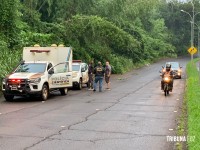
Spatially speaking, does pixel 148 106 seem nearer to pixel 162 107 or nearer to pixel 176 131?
pixel 162 107

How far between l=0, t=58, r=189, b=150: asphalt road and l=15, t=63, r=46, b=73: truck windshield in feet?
4.79

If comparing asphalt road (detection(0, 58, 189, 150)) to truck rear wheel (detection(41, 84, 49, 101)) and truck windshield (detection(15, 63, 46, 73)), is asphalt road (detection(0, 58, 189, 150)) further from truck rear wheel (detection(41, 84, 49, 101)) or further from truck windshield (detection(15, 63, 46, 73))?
truck windshield (detection(15, 63, 46, 73))

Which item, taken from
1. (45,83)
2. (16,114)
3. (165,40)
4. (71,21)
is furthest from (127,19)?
(16,114)

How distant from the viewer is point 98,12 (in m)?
43.3

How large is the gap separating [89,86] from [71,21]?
9.96m

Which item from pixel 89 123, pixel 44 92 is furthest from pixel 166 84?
pixel 89 123

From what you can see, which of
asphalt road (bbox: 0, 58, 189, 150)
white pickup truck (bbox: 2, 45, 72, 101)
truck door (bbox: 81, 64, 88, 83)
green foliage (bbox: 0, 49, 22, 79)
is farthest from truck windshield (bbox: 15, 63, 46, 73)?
truck door (bbox: 81, 64, 88, 83)

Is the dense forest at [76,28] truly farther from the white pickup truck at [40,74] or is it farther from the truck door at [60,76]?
the truck door at [60,76]

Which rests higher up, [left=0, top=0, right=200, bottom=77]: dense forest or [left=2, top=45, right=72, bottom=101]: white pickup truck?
[left=0, top=0, right=200, bottom=77]: dense forest

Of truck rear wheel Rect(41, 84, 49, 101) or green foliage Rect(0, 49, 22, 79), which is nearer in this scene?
truck rear wheel Rect(41, 84, 49, 101)

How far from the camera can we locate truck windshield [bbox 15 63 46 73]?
2014 centimetres

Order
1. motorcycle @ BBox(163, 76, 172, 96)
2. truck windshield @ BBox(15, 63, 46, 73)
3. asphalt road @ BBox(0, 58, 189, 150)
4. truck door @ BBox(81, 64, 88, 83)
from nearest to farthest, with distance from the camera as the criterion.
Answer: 1. asphalt road @ BBox(0, 58, 189, 150)
2. truck windshield @ BBox(15, 63, 46, 73)
3. motorcycle @ BBox(163, 76, 172, 96)
4. truck door @ BBox(81, 64, 88, 83)

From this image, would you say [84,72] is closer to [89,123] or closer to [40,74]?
[40,74]

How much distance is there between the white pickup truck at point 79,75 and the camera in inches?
1012
